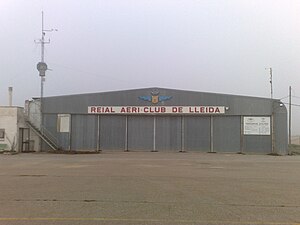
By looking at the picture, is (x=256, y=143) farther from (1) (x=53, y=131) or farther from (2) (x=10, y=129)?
(2) (x=10, y=129)

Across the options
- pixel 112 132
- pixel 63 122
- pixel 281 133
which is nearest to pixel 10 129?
pixel 63 122

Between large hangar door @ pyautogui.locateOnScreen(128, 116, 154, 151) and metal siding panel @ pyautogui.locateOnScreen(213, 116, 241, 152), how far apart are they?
6919 millimetres

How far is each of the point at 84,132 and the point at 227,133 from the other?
15509 millimetres

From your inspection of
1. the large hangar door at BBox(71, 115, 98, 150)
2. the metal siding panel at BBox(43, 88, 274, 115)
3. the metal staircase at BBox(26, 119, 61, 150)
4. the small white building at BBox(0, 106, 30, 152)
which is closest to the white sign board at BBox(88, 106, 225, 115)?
the metal siding panel at BBox(43, 88, 274, 115)

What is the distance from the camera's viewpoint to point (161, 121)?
45344 millimetres

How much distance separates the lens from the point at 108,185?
1449 cm

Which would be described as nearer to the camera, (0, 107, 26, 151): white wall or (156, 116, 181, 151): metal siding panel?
(0, 107, 26, 151): white wall

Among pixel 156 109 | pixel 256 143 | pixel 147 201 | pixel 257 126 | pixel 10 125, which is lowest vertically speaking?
pixel 147 201

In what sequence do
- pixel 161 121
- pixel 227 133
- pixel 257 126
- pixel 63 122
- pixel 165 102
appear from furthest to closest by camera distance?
1. pixel 63 122
2. pixel 161 121
3. pixel 165 102
4. pixel 227 133
5. pixel 257 126

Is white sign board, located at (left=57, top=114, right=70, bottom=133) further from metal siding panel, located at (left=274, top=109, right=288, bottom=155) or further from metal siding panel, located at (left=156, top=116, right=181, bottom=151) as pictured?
metal siding panel, located at (left=274, top=109, right=288, bottom=155)

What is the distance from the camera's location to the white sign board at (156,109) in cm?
4456

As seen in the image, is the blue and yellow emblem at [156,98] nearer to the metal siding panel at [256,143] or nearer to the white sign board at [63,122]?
the white sign board at [63,122]

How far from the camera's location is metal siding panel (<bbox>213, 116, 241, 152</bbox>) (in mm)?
44156

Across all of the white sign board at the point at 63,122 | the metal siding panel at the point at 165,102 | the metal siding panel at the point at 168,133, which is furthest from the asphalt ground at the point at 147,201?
the white sign board at the point at 63,122
